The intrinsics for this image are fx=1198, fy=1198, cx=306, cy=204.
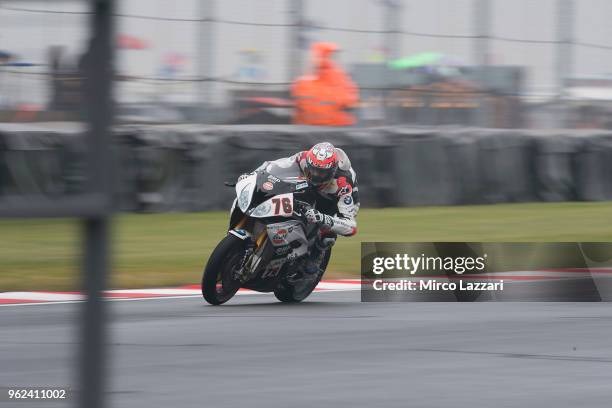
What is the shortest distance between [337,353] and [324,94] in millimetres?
8383

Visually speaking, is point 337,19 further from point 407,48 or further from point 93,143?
point 93,143

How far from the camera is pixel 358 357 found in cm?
649

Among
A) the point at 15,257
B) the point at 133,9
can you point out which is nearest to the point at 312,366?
the point at 15,257

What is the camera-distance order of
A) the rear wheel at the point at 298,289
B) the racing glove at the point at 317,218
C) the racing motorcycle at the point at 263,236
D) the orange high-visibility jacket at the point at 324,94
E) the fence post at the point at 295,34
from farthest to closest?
the orange high-visibility jacket at the point at 324,94 → the fence post at the point at 295,34 → the rear wheel at the point at 298,289 → the racing glove at the point at 317,218 → the racing motorcycle at the point at 263,236

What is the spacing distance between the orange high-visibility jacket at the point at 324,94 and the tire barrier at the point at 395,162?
148 millimetres

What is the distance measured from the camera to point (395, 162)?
15.6 meters

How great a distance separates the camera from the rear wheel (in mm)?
8906

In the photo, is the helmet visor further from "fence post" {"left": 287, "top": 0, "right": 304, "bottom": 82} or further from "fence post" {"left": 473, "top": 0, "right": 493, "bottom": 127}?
"fence post" {"left": 473, "top": 0, "right": 493, "bottom": 127}

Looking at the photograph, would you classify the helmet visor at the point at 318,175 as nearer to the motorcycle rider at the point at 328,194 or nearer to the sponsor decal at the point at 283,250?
the motorcycle rider at the point at 328,194

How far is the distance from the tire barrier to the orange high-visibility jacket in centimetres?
15

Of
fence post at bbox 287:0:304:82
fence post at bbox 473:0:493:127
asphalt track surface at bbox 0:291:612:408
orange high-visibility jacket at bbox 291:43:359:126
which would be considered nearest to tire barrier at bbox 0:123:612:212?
orange high-visibility jacket at bbox 291:43:359:126

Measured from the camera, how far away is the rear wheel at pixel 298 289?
29.2 ft

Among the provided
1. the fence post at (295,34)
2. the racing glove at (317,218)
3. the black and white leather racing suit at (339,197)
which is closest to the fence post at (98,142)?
the racing glove at (317,218)

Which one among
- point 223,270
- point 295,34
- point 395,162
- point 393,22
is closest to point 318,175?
point 223,270
